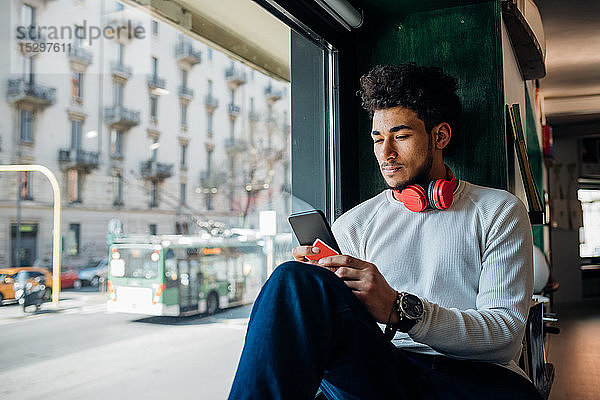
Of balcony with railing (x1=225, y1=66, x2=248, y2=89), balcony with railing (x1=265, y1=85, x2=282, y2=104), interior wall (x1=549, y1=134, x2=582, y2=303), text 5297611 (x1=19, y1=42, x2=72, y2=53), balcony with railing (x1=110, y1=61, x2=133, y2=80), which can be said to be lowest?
interior wall (x1=549, y1=134, x2=582, y2=303)

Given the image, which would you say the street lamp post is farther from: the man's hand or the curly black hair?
the curly black hair

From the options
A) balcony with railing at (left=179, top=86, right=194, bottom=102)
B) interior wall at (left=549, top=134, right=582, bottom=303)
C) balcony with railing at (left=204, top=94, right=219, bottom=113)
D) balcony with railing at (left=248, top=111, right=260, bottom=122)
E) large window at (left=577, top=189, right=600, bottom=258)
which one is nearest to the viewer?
balcony with railing at (left=179, top=86, right=194, bottom=102)

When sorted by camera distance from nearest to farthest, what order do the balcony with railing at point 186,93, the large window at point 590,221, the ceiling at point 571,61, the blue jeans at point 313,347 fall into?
the blue jeans at point 313,347, the balcony with railing at point 186,93, the ceiling at point 571,61, the large window at point 590,221

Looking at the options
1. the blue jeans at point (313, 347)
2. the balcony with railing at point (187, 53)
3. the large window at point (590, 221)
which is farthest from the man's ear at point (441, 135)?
the large window at point (590, 221)

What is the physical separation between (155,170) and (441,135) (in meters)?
0.94

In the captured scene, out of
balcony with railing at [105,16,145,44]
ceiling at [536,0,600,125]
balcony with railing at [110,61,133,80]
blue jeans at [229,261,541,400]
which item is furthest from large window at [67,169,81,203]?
ceiling at [536,0,600,125]

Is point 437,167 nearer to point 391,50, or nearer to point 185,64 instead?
point 391,50

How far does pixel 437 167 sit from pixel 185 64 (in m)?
1.03

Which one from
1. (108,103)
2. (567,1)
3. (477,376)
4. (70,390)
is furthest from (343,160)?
(567,1)

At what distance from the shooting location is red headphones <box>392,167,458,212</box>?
1.62 metres

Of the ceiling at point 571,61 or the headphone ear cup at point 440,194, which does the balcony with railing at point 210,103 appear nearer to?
the headphone ear cup at point 440,194

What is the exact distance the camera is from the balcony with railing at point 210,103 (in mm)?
2270

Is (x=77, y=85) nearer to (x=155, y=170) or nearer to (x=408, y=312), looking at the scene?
(x=155, y=170)

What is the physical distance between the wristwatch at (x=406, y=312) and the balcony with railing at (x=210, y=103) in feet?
4.14
